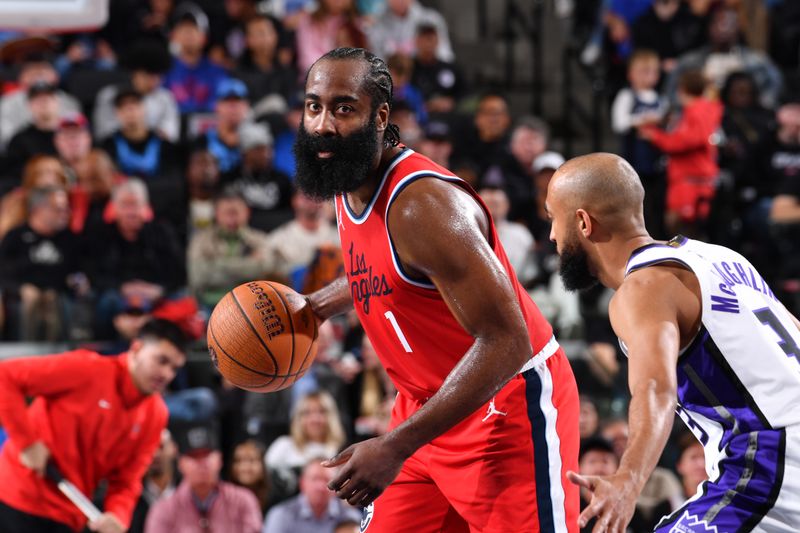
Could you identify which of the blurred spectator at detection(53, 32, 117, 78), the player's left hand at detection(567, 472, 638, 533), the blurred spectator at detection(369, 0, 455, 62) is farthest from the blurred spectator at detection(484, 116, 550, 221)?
the player's left hand at detection(567, 472, 638, 533)

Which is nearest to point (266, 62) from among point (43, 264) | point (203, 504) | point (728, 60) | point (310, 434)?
point (43, 264)

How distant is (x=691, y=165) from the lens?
987cm

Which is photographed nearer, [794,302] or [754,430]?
[754,430]

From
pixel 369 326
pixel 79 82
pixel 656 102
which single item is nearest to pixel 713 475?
pixel 369 326

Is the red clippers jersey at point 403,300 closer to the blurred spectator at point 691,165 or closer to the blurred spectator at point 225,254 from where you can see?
the blurred spectator at point 225,254

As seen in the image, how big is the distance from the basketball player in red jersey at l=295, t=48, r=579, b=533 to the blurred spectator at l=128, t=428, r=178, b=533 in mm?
3765

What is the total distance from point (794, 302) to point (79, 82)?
252 inches

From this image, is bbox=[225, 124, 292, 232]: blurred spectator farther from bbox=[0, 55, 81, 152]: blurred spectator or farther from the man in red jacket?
the man in red jacket

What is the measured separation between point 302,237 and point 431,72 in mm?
3204

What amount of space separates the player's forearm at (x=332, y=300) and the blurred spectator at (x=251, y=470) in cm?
338

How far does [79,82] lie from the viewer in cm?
1050

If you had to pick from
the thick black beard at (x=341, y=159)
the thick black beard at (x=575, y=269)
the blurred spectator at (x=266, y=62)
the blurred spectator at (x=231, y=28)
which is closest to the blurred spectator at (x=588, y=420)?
the thick black beard at (x=575, y=269)

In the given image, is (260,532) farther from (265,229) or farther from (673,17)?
(673,17)

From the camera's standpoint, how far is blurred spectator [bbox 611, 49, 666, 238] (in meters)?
10.1
